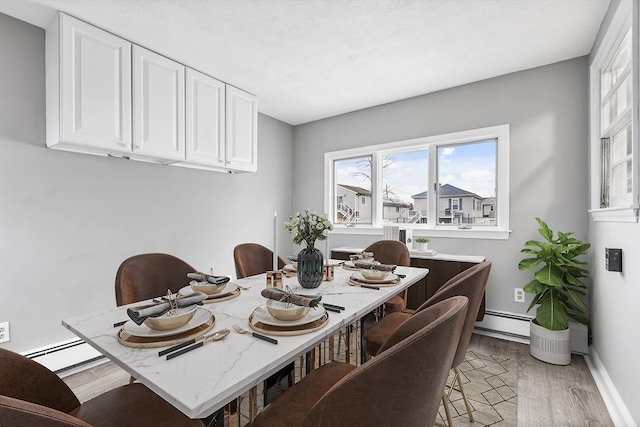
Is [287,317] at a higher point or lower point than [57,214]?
lower

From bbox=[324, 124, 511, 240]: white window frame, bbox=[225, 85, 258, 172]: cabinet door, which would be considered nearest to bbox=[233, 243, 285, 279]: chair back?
bbox=[225, 85, 258, 172]: cabinet door

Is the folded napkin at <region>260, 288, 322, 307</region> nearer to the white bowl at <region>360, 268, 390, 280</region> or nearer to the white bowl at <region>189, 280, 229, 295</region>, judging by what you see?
the white bowl at <region>189, 280, 229, 295</region>

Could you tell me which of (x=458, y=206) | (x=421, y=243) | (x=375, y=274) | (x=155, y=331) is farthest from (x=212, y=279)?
(x=458, y=206)

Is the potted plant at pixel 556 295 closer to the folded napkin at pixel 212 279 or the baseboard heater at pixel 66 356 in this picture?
the folded napkin at pixel 212 279

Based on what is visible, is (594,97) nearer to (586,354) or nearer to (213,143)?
(586,354)

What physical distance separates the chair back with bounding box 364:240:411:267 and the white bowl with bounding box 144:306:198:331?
1.81 m

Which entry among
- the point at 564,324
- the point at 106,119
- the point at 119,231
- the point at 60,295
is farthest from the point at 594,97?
the point at 60,295

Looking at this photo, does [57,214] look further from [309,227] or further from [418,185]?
[418,185]

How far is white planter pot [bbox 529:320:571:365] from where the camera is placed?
7.69ft

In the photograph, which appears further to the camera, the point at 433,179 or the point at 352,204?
the point at 352,204

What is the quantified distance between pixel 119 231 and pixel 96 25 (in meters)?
1.58

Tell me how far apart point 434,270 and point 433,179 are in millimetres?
1082

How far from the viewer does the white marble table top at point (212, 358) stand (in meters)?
0.70

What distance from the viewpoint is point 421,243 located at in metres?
3.15
